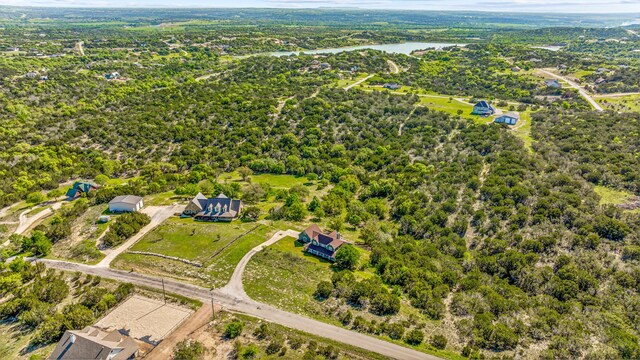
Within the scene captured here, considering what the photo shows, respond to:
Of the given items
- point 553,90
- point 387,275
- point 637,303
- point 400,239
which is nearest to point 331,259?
point 387,275

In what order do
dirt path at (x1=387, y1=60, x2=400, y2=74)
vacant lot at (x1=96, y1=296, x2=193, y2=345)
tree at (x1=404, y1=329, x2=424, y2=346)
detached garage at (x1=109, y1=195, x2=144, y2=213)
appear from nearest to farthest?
tree at (x1=404, y1=329, x2=424, y2=346), vacant lot at (x1=96, y1=296, x2=193, y2=345), detached garage at (x1=109, y1=195, x2=144, y2=213), dirt path at (x1=387, y1=60, x2=400, y2=74)

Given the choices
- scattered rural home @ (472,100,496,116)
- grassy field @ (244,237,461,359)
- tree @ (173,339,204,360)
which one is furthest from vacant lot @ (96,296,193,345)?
scattered rural home @ (472,100,496,116)

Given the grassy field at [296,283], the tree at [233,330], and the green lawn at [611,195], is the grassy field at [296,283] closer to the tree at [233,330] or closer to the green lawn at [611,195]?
the tree at [233,330]

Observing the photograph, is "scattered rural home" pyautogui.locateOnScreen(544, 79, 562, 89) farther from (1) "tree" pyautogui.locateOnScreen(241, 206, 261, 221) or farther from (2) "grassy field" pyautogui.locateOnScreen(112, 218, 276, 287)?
(2) "grassy field" pyautogui.locateOnScreen(112, 218, 276, 287)

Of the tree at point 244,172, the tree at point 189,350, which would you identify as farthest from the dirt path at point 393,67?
the tree at point 189,350

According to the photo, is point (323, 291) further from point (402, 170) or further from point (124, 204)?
point (402, 170)

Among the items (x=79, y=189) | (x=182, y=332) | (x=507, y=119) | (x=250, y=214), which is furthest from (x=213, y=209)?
(x=507, y=119)

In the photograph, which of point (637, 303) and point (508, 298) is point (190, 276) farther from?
point (637, 303)
